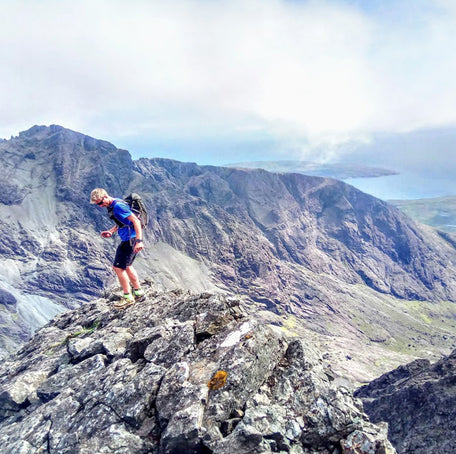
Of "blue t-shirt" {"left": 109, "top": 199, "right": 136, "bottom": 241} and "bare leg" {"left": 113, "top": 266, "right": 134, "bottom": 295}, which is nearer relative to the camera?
"blue t-shirt" {"left": 109, "top": 199, "right": 136, "bottom": 241}

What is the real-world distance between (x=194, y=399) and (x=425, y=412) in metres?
62.7

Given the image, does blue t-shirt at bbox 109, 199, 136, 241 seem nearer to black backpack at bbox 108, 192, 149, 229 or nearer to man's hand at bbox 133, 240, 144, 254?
man's hand at bbox 133, 240, 144, 254

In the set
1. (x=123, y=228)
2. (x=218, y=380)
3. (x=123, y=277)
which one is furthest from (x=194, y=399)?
(x=123, y=277)

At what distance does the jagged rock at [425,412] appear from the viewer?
170 ft

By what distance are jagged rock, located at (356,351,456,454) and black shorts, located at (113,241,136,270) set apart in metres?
52.0

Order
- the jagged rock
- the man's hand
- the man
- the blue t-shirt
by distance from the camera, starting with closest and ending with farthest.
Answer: the man
the blue t-shirt
the man's hand
the jagged rock

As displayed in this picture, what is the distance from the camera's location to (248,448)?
12.0 meters

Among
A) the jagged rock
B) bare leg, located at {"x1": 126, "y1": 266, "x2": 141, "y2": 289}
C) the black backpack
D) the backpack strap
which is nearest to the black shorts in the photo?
bare leg, located at {"x1": 126, "y1": 266, "x2": 141, "y2": 289}

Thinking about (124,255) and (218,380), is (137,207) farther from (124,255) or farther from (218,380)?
(218,380)

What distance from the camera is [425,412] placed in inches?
2346

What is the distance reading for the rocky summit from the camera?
12.9 metres

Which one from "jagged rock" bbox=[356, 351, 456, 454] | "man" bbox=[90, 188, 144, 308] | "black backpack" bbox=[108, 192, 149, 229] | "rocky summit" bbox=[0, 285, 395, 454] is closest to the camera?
"rocky summit" bbox=[0, 285, 395, 454]

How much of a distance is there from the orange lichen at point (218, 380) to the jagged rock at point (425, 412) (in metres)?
50.4

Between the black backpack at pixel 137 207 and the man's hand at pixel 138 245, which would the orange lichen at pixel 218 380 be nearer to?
the man's hand at pixel 138 245
